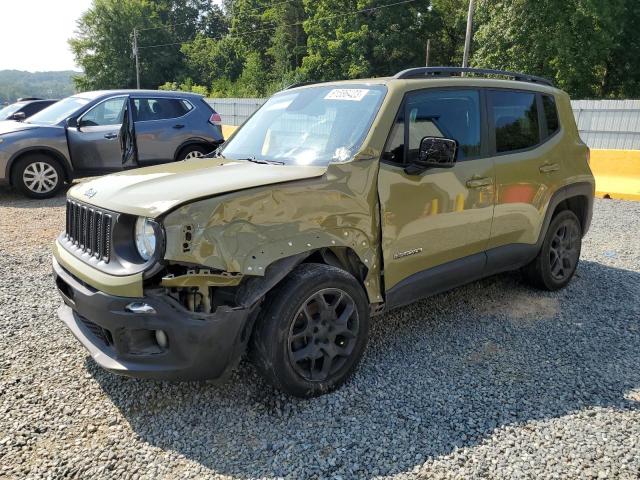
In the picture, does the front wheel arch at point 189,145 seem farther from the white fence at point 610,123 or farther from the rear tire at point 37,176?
the white fence at point 610,123

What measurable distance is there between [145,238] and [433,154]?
181 centimetres

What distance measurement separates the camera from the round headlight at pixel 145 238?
2571 mm

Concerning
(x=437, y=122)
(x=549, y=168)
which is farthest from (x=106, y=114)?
(x=549, y=168)

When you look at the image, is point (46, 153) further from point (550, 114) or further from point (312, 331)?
point (550, 114)

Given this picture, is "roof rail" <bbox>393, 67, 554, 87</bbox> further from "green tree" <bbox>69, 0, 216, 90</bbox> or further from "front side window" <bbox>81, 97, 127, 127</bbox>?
"green tree" <bbox>69, 0, 216, 90</bbox>

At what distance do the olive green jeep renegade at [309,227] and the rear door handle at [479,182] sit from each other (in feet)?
0.05

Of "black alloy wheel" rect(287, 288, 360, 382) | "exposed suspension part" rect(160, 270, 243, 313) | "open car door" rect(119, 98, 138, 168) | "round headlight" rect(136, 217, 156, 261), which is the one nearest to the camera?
"exposed suspension part" rect(160, 270, 243, 313)

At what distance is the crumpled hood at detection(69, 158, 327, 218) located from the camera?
2.61 m

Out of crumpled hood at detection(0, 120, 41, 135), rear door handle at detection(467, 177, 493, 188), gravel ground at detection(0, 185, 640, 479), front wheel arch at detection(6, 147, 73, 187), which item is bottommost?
gravel ground at detection(0, 185, 640, 479)

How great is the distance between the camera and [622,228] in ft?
23.4

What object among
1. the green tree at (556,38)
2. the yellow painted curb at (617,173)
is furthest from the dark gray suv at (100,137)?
the green tree at (556,38)

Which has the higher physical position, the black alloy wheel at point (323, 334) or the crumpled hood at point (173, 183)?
the crumpled hood at point (173, 183)

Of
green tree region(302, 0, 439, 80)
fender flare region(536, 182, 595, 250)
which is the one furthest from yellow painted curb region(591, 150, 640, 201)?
green tree region(302, 0, 439, 80)

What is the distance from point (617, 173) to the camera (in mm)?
9492
